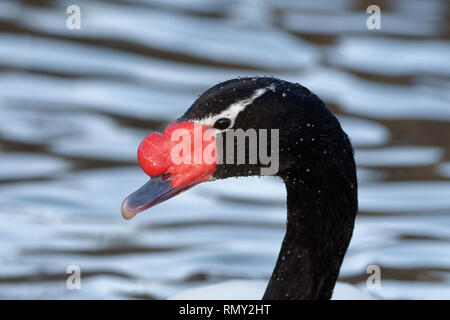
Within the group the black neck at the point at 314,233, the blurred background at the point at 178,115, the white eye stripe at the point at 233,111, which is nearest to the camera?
the white eye stripe at the point at 233,111

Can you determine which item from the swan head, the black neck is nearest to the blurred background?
the black neck

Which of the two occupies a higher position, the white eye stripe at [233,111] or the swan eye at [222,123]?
the white eye stripe at [233,111]

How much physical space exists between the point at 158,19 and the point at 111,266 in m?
3.89

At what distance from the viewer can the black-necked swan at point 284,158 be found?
16.0 ft

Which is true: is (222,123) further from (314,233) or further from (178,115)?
(178,115)

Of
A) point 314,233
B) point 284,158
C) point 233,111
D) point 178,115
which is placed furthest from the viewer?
point 178,115

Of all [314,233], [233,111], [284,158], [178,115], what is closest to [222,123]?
[233,111]

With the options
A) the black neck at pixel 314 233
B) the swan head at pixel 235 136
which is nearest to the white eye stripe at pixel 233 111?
the swan head at pixel 235 136

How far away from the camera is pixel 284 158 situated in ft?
16.4

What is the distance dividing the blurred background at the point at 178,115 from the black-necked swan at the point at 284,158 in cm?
173

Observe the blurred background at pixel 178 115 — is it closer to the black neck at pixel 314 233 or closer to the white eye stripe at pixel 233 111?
the black neck at pixel 314 233

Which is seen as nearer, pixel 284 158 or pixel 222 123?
pixel 222 123

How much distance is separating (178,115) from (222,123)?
3.91m
